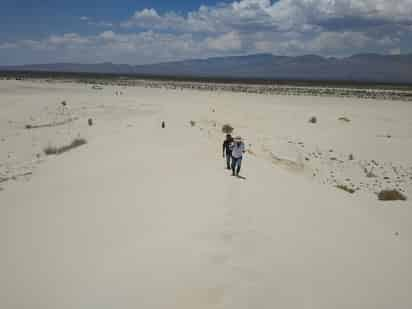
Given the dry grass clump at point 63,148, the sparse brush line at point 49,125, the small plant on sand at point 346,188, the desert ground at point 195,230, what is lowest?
the small plant on sand at point 346,188

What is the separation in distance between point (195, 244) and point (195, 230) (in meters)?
0.62

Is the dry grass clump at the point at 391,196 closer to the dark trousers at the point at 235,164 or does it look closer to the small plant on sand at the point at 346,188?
the small plant on sand at the point at 346,188

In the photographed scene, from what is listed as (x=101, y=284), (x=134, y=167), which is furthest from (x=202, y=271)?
(x=134, y=167)

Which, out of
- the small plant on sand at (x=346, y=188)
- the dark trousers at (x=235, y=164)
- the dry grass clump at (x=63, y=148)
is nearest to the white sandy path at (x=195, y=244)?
the dark trousers at (x=235, y=164)

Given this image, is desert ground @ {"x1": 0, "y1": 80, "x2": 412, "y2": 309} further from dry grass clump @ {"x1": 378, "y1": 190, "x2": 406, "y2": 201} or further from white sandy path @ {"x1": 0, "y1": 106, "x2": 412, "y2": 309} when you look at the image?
dry grass clump @ {"x1": 378, "y1": 190, "x2": 406, "y2": 201}

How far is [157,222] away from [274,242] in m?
2.35

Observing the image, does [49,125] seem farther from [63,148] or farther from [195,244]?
[195,244]

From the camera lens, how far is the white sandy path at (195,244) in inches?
188

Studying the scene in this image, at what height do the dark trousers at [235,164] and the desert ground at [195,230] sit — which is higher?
the dark trousers at [235,164]

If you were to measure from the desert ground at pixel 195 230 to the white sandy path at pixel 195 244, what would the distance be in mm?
25

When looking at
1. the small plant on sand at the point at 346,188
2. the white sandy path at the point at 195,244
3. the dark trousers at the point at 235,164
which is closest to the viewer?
the white sandy path at the point at 195,244

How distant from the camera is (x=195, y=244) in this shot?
6066 millimetres

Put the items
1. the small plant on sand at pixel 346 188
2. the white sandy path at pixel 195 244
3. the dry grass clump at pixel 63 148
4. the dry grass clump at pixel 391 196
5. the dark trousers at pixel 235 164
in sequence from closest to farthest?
the white sandy path at pixel 195 244 → the dark trousers at pixel 235 164 → the dry grass clump at pixel 391 196 → the small plant on sand at pixel 346 188 → the dry grass clump at pixel 63 148

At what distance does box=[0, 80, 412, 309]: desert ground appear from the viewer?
483cm
